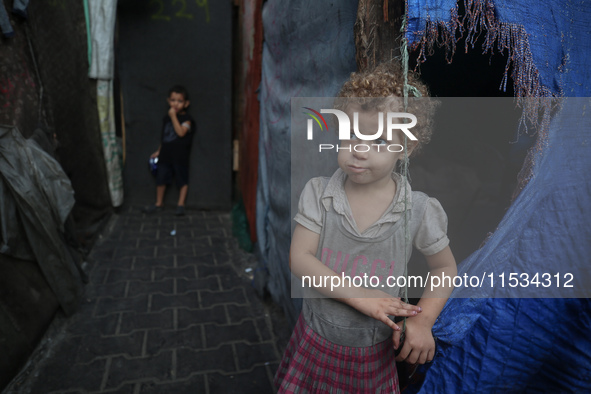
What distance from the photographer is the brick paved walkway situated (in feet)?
8.05

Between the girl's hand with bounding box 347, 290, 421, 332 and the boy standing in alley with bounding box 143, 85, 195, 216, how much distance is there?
4446 millimetres

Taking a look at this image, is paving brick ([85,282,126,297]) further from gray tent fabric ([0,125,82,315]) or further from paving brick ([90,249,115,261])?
paving brick ([90,249,115,261])

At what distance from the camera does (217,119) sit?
17.9 feet

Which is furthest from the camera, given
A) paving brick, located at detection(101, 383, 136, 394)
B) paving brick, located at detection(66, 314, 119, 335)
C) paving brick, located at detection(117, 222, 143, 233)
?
paving brick, located at detection(117, 222, 143, 233)

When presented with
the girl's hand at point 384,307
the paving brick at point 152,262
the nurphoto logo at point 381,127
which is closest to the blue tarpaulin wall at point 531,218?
the nurphoto logo at point 381,127

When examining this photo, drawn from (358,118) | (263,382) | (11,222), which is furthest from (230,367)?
(358,118)

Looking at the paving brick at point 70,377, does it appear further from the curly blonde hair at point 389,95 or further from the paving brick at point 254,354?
the curly blonde hair at point 389,95

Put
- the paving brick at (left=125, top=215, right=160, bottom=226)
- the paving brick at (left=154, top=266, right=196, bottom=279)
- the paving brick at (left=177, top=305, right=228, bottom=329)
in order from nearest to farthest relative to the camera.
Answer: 1. the paving brick at (left=177, top=305, right=228, bottom=329)
2. the paving brick at (left=154, top=266, right=196, bottom=279)
3. the paving brick at (left=125, top=215, right=160, bottom=226)

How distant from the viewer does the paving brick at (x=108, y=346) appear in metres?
2.66

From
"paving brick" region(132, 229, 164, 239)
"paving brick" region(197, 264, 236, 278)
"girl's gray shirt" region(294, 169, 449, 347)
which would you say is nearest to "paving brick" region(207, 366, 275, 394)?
"girl's gray shirt" region(294, 169, 449, 347)

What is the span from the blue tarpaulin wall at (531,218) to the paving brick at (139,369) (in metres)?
1.61

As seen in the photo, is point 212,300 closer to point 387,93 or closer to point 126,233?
point 126,233

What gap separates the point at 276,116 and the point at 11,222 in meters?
1.87

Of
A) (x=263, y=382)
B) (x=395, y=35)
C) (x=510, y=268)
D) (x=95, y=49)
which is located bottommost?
(x=263, y=382)
